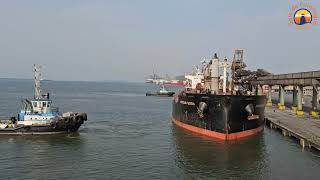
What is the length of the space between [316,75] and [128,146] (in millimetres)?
Result: 28383

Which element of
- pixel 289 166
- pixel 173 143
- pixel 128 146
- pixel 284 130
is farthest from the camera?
pixel 284 130

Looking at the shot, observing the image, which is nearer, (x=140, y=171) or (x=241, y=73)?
(x=140, y=171)

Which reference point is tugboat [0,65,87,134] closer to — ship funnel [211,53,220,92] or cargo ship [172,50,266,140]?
cargo ship [172,50,266,140]

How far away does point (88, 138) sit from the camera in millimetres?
42594

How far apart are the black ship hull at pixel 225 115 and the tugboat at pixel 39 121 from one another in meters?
13.8

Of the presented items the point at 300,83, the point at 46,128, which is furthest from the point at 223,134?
the point at 300,83

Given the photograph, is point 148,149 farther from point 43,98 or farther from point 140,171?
point 43,98

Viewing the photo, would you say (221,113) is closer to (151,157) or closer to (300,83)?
(151,157)

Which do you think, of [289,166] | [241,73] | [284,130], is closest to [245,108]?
[284,130]

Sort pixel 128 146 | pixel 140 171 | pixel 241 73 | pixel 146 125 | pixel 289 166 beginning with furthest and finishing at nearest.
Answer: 1. pixel 241 73
2. pixel 146 125
3. pixel 128 146
4. pixel 289 166
5. pixel 140 171

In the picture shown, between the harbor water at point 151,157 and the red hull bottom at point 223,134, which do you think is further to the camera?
the red hull bottom at point 223,134

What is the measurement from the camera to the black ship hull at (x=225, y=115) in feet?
128

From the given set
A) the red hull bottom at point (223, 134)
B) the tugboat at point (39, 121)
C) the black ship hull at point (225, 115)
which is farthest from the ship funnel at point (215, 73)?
the tugboat at point (39, 121)

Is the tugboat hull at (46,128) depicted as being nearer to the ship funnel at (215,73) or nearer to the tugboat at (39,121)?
the tugboat at (39,121)
